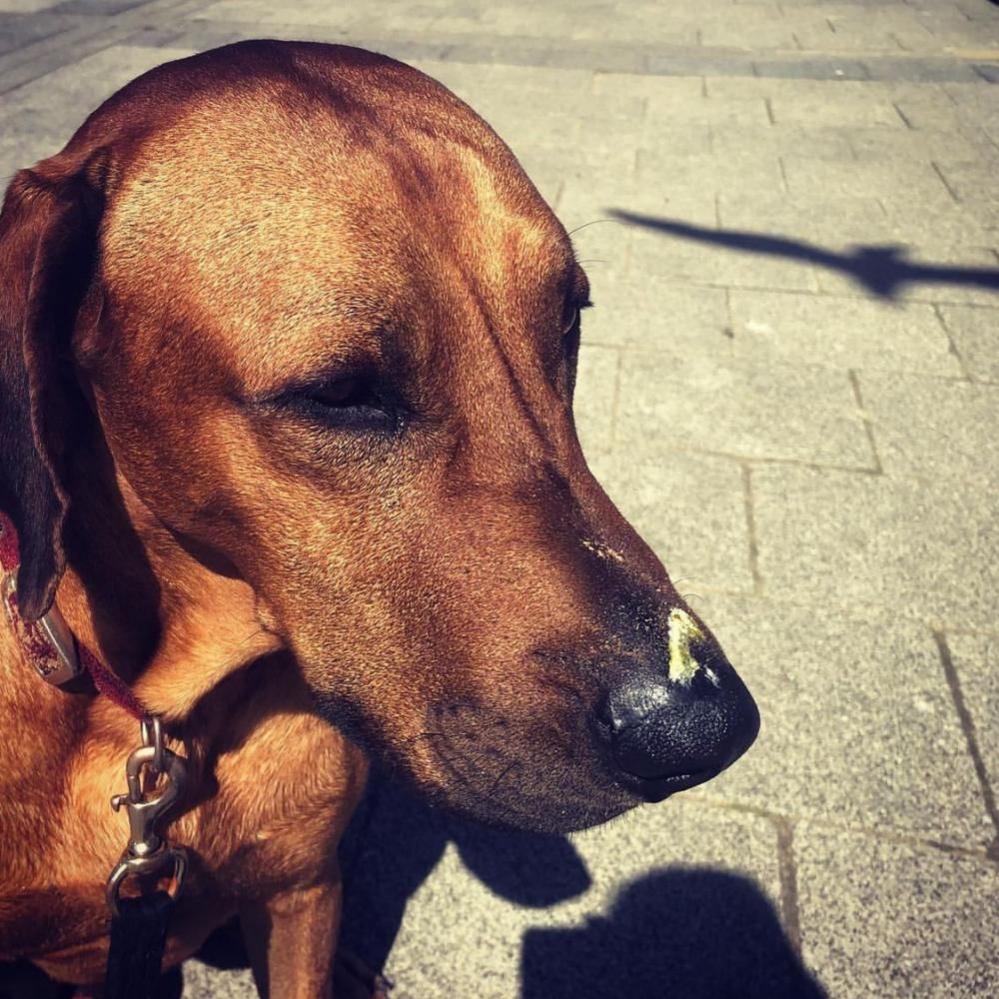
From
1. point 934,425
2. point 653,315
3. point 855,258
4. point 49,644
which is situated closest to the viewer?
point 49,644

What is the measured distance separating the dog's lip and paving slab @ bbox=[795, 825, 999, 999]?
1.28m

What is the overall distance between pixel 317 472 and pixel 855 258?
5.01m

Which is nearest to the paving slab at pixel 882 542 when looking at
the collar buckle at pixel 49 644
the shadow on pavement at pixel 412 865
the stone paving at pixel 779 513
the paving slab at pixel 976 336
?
the stone paving at pixel 779 513

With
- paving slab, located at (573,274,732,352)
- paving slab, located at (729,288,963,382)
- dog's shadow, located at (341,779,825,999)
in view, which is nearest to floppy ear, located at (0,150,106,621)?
dog's shadow, located at (341,779,825,999)

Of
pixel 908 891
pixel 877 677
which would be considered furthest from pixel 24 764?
pixel 877 677

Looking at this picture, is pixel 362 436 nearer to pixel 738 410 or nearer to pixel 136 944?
pixel 136 944

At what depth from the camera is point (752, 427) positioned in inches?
163

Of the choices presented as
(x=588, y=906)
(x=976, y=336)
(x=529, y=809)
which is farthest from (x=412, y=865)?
(x=976, y=336)

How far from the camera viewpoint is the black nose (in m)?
1.38

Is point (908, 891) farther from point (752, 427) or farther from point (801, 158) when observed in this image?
point (801, 158)

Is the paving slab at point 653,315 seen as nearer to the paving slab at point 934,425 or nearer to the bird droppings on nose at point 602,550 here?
the paving slab at point 934,425

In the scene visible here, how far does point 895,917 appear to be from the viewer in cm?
240

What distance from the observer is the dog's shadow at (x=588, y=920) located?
231 cm

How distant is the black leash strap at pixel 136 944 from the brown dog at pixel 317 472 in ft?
0.49
